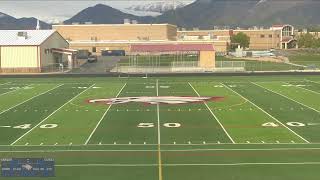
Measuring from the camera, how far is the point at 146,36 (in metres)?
162

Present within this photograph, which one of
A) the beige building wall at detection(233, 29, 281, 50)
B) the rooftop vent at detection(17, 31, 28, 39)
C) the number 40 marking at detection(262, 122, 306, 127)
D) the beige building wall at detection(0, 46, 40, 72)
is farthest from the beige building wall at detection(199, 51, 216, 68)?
the beige building wall at detection(233, 29, 281, 50)

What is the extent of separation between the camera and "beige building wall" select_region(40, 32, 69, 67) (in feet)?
263

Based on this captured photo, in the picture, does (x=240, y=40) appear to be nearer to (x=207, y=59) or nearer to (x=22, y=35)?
(x=207, y=59)

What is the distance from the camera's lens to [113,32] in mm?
161000

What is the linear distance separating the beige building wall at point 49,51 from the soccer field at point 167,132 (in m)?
29.2

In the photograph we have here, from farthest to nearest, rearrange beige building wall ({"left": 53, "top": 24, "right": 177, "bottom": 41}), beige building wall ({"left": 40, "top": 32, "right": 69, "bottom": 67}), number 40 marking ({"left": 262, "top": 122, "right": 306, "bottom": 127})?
beige building wall ({"left": 53, "top": 24, "right": 177, "bottom": 41})
beige building wall ({"left": 40, "top": 32, "right": 69, "bottom": 67})
number 40 marking ({"left": 262, "top": 122, "right": 306, "bottom": 127})

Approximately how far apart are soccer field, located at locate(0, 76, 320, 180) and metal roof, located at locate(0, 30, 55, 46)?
2904 centimetres

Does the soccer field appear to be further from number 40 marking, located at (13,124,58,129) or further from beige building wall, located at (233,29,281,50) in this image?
beige building wall, located at (233,29,281,50)

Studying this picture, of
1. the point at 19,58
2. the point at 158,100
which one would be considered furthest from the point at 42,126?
the point at 19,58

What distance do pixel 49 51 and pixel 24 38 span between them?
3.93 meters

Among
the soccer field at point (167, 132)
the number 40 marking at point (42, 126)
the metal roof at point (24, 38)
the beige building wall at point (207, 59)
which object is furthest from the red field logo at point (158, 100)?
the metal roof at point (24, 38)

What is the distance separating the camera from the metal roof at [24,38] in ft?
260

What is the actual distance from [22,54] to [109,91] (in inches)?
1266
